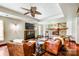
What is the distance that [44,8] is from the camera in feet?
8.14

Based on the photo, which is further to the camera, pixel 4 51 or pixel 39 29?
pixel 39 29

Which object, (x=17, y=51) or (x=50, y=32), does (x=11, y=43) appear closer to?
(x=17, y=51)

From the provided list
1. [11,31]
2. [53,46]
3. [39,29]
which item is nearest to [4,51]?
[11,31]

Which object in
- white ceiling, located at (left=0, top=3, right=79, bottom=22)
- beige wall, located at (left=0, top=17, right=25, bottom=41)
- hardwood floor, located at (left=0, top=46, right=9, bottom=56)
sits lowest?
hardwood floor, located at (left=0, top=46, right=9, bottom=56)

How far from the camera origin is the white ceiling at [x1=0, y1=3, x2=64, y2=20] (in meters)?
2.42

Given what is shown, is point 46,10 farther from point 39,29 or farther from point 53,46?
point 53,46

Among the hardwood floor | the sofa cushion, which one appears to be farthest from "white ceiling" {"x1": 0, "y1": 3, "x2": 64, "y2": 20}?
the hardwood floor

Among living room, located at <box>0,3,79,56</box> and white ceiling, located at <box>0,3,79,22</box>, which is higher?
white ceiling, located at <box>0,3,79,22</box>

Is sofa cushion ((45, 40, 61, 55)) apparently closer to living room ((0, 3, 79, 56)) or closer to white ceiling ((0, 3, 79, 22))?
living room ((0, 3, 79, 56))

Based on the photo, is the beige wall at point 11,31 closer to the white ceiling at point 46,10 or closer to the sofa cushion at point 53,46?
the white ceiling at point 46,10

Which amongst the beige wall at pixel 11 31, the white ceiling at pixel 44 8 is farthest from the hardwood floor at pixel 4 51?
the white ceiling at pixel 44 8

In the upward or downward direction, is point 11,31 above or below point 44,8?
below

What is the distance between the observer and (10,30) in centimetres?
253

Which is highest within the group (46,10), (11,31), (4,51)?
(46,10)
